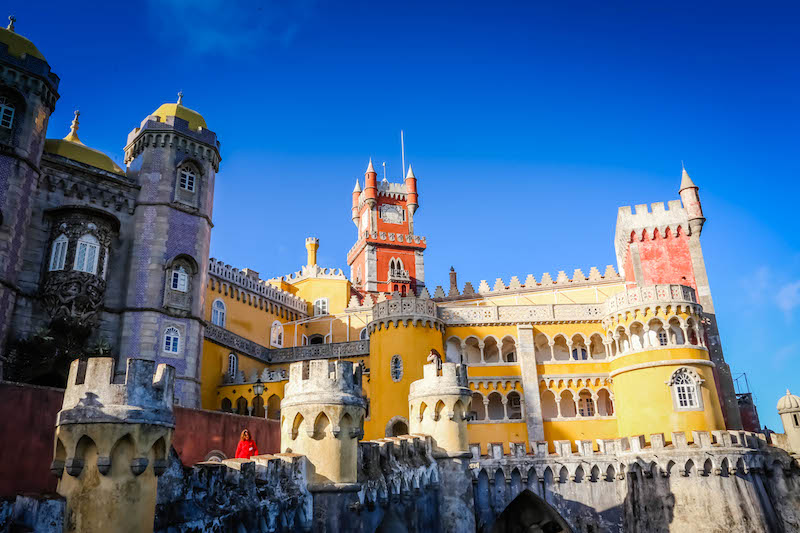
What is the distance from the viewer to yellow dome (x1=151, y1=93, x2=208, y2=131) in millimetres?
32781

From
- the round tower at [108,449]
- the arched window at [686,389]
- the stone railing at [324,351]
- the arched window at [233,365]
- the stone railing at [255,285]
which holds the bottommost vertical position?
the round tower at [108,449]

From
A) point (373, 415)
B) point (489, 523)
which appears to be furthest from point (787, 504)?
point (373, 415)

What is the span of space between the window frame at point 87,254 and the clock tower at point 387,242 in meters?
30.6

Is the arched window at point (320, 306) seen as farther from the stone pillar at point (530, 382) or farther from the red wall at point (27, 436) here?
the red wall at point (27, 436)

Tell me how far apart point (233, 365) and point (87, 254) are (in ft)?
42.7

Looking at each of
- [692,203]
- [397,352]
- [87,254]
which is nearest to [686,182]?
[692,203]

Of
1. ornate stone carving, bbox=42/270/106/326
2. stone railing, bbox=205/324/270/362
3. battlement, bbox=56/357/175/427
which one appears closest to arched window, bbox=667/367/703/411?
stone railing, bbox=205/324/270/362

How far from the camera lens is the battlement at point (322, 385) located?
13430 millimetres

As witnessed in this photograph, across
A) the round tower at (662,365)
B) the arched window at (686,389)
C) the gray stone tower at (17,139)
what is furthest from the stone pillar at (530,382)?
the gray stone tower at (17,139)

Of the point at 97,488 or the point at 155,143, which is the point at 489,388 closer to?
the point at 155,143

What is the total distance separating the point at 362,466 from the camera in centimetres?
Result: 1474

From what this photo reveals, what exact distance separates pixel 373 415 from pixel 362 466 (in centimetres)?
2031

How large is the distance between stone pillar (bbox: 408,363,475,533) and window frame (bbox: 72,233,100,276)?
55.5 feet

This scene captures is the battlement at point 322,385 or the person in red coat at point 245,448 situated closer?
the battlement at point 322,385
